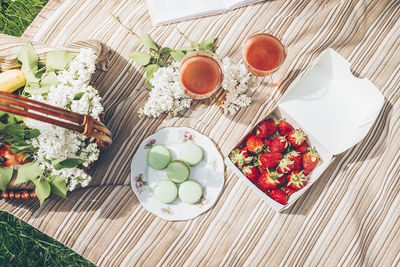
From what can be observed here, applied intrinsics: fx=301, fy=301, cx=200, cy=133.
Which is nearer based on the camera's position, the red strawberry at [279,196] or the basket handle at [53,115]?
the basket handle at [53,115]

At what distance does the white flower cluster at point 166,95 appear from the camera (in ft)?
3.72

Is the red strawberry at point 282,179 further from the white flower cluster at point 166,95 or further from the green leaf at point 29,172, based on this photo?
the green leaf at point 29,172

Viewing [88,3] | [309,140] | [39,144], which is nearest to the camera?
[39,144]

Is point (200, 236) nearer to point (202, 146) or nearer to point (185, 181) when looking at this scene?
point (185, 181)

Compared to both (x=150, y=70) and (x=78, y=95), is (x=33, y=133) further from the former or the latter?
(x=150, y=70)

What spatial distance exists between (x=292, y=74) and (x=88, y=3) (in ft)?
3.40

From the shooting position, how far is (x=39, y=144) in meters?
0.94

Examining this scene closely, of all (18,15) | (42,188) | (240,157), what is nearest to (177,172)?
(240,157)

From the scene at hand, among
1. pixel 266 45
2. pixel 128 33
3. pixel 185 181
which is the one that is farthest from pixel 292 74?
pixel 128 33

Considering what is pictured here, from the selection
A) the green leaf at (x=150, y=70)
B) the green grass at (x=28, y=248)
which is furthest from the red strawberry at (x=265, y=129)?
the green grass at (x=28, y=248)

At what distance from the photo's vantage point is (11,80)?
102cm

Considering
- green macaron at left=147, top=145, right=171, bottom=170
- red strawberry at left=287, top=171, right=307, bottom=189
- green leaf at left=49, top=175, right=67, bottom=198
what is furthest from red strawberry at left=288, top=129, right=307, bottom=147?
green leaf at left=49, top=175, right=67, bottom=198

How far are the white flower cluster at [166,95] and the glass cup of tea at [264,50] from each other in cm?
28

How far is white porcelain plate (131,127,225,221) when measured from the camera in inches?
44.4
